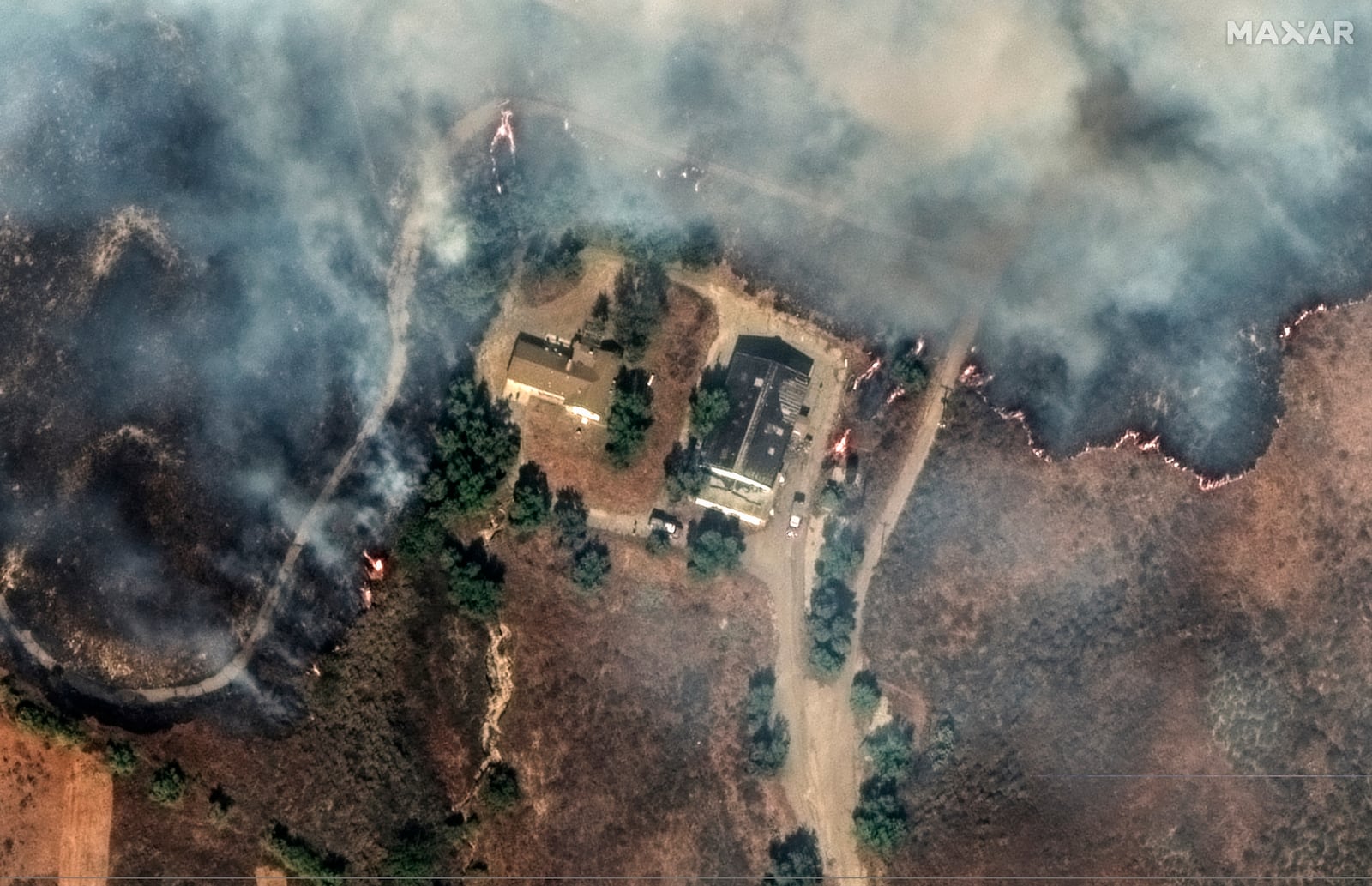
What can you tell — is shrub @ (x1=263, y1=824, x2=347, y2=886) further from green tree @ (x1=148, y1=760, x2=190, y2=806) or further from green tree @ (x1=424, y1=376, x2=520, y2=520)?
green tree @ (x1=424, y1=376, x2=520, y2=520)

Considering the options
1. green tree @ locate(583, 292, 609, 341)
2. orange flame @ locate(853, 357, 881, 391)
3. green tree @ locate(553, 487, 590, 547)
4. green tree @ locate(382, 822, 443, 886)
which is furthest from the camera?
orange flame @ locate(853, 357, 881, 391)

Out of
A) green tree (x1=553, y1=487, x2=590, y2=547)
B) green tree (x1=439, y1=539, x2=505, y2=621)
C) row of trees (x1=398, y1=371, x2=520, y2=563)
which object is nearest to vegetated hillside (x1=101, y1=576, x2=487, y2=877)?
green tree (x1=439, y1=539, x2=505, y2=621)

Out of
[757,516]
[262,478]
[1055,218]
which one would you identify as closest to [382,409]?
[262,478]

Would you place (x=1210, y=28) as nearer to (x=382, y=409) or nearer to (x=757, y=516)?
(x=757, y=516)

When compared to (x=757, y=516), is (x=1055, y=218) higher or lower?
higher

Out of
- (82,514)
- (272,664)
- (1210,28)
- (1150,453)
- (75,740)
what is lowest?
(75,740)

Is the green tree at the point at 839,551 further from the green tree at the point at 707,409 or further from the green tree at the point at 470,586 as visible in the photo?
the green tree at the point at 470,586

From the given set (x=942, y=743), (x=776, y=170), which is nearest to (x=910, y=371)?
(x=776, y=170)
